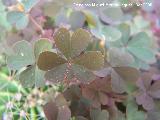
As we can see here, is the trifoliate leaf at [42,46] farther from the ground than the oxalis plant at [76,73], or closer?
farther from the ground

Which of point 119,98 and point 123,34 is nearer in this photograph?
point 119,98

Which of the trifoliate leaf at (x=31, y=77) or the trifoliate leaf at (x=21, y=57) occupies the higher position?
the trifoliate leaf at (x=21, y=57)

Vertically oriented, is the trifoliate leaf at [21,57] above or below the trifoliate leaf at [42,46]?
below

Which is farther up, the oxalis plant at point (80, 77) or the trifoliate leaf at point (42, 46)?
the trifoliate leaf at point (42, 46)

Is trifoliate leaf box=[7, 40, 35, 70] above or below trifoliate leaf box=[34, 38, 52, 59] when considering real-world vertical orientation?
below

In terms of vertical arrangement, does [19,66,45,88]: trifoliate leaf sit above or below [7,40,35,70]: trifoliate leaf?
below

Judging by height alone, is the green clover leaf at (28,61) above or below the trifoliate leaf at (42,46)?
below

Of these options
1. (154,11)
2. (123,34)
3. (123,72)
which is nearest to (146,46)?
(123,34)

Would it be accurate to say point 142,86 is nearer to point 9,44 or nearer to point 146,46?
point 146,46
